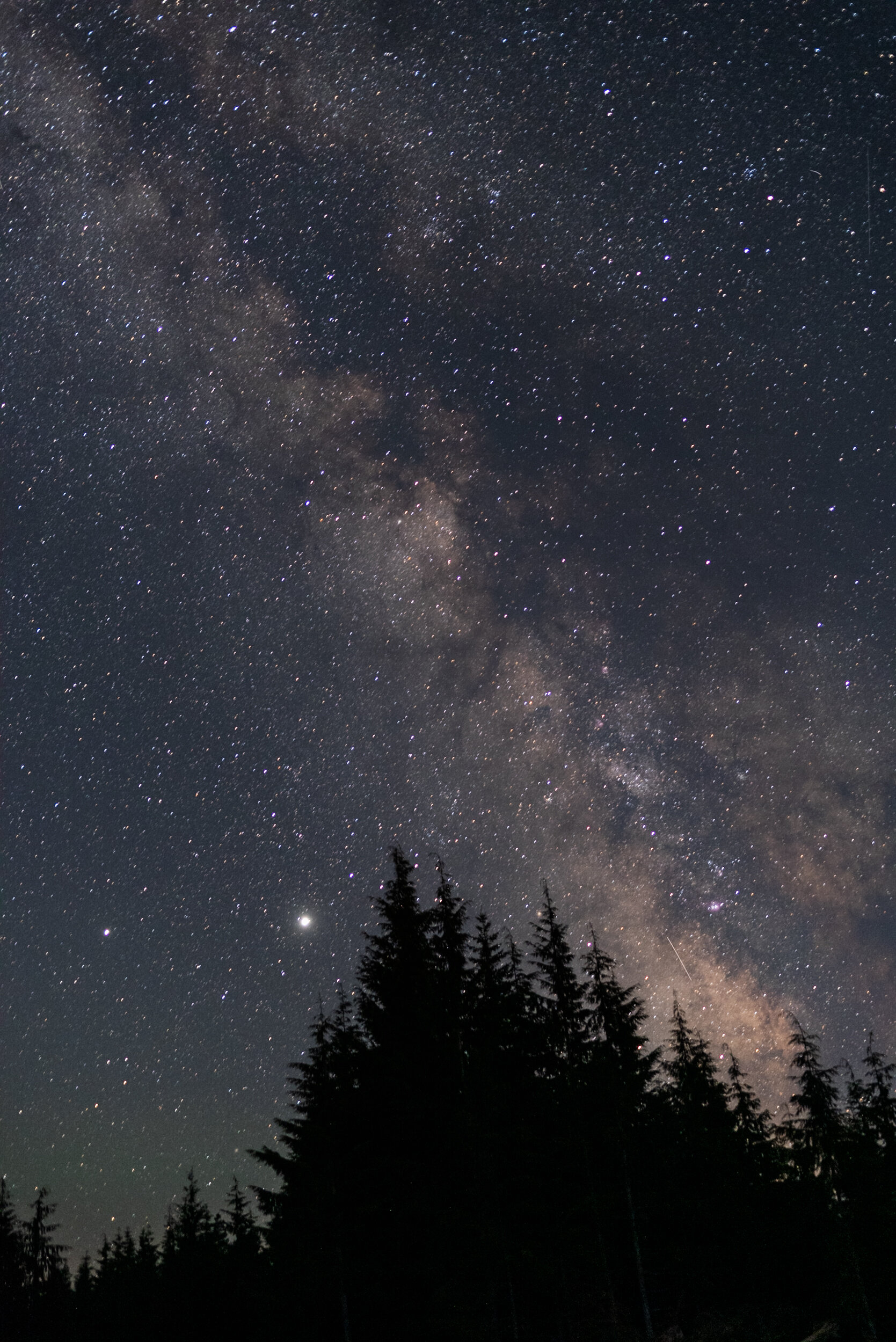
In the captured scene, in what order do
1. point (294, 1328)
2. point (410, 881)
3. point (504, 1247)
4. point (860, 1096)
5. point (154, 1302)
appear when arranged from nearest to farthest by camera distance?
1. point (504, 1247)
2. point (294, 1328)
3. point (410, 881)
4. point (860, 1096)
5. point (154, 1302)

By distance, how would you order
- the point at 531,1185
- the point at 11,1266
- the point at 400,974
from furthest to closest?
1. the point at 11,1266
2. the point at 400,974
3. the point at 531,1185

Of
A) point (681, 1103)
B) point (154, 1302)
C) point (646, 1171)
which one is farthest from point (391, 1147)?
point (154, 1302)

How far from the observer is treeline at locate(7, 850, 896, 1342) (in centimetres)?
2258

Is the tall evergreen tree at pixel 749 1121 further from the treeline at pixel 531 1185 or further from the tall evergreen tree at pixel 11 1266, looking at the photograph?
the tall evergreen tree at pixel 11 1266

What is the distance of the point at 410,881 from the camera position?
29.3 meters

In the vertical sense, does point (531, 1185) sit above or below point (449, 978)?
below

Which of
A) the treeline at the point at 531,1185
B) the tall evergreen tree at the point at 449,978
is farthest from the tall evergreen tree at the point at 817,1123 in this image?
the tall evergreen tree at the point at 449,978

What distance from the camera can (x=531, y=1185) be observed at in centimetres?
2245

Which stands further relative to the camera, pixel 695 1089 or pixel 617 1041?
pixel 695 1089

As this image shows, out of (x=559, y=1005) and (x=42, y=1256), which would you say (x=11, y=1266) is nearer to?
(x=42, y=1256)

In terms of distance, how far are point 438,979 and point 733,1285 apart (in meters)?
17.9

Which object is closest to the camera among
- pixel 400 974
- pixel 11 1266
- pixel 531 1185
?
pixel 531 1185

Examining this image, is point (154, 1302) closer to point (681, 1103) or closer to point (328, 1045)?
point (328, 1045)

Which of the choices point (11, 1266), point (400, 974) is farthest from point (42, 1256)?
point (400, 974)
